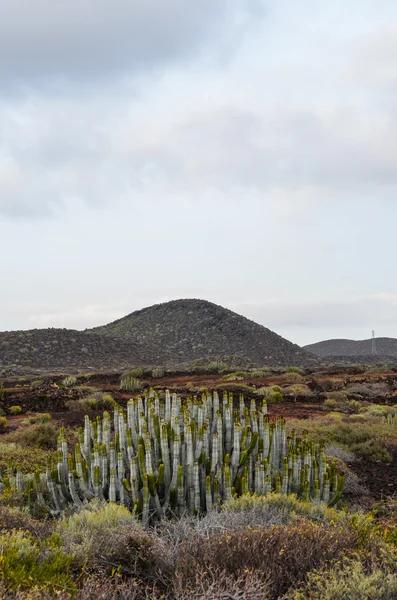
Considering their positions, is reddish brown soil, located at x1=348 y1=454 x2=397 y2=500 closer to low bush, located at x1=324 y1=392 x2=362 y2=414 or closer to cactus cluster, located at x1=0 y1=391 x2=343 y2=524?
cactus cluster, located at x1=0 y1=391 x2=343 y2=524

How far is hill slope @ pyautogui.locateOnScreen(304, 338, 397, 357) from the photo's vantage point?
306 feet

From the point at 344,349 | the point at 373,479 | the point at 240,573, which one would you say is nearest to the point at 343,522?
the point at 240,573

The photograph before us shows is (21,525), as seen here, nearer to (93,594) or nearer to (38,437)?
(93,594)

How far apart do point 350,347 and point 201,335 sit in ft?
143

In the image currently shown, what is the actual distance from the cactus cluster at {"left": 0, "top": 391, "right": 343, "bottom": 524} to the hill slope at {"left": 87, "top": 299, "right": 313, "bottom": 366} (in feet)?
139

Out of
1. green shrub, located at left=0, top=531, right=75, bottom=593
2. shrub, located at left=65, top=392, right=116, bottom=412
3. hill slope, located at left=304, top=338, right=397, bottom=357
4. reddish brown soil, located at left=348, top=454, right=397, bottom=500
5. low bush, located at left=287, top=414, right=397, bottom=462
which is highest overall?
hill slope, located at left=304, top=338, right=397, bottom=357

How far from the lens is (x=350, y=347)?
98.5 m

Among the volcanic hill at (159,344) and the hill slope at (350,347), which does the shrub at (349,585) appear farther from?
the hill slope at (350,347)

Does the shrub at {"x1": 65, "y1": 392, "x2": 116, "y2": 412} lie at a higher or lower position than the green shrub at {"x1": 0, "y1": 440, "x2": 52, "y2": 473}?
higher

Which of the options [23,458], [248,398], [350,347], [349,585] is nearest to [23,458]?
[23,458]

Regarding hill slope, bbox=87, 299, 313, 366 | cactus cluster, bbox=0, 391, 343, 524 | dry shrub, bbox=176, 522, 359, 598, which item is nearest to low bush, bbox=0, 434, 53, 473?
cactus cluster, bbox=0, 391, 343, 524

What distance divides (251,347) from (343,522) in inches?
2143

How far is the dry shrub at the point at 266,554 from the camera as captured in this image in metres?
4.60

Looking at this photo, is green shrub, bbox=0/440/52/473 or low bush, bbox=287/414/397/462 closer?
green shrub, bbox=0/440/52/473
